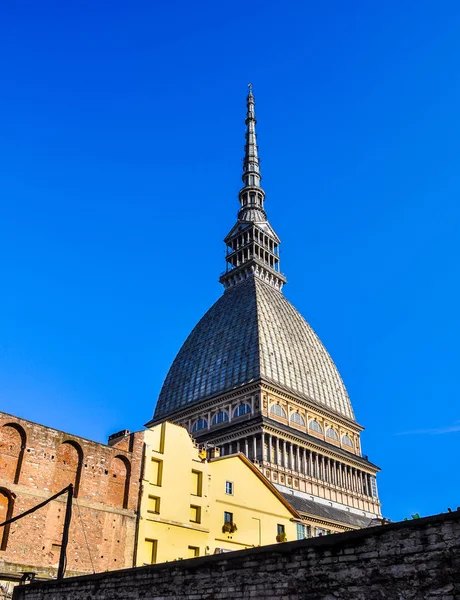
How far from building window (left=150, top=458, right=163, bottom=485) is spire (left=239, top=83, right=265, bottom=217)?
88047mm

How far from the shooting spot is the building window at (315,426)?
8819 centimetres

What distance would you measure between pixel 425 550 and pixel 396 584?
0.94 m

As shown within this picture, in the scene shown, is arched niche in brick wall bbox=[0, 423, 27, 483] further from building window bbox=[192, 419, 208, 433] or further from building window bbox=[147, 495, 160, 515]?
building window bbox=[192, 419, 208, 433]

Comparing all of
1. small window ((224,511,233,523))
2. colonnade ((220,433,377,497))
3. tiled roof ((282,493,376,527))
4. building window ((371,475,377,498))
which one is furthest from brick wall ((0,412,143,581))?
building window ((371,475,377,498))

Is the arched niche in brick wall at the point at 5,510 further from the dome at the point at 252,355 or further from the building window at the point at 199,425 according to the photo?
the building window at the point at 199,425

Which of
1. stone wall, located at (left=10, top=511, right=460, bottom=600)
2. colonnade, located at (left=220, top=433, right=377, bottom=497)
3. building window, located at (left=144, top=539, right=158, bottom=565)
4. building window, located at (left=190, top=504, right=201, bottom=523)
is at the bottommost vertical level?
stone wall, located at (left=10, top=511, right=460, bottom=600)

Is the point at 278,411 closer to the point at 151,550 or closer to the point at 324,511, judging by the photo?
the point at 324,511

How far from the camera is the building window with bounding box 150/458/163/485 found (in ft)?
117

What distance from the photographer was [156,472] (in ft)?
119

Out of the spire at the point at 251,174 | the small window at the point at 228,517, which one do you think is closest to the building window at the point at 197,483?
the small window at the point at 228,517

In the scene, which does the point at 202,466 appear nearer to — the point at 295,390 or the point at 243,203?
the point at 295,390

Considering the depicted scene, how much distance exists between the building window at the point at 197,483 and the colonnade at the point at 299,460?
3843 cm

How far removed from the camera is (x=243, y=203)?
402 ft

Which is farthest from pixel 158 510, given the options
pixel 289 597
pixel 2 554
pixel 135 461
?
pixel 289 597
